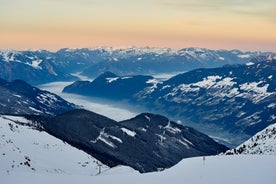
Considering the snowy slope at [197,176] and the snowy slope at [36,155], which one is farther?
the snowy slope at [36,155]

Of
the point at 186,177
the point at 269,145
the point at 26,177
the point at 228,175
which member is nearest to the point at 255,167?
the point at 228,175

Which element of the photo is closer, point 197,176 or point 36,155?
point 197,176

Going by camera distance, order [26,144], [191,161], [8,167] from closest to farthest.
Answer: [191,161]
[8,167]
[26,144]

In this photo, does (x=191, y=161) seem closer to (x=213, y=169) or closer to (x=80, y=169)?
(x=213, y=169)

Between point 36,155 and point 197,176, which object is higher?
point 197,176

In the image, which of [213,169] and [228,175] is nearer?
[228,175]
